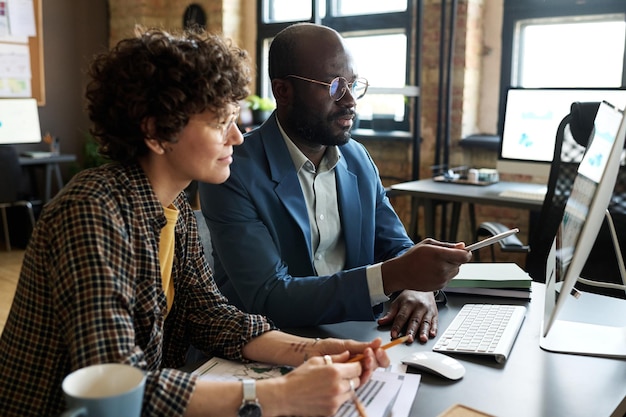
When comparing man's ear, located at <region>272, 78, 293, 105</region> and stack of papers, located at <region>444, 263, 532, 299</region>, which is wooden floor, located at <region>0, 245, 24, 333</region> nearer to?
man's ear, located at <region>272, 78, 293, 105</region>

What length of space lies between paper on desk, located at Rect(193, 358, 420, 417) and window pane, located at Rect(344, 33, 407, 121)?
11.9 ft

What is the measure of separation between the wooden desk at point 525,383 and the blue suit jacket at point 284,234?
71 mm

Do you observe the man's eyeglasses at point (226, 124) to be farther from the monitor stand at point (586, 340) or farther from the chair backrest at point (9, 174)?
the chair backrest at point (9, 174)

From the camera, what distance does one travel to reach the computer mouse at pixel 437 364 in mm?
1083

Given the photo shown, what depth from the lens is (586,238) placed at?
946 mm

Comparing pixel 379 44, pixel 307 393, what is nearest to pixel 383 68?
pixel 379 44

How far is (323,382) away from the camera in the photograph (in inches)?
36.5

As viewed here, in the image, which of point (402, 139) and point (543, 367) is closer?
point (543, 367)

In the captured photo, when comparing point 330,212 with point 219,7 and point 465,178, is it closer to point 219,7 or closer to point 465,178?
point 465,178

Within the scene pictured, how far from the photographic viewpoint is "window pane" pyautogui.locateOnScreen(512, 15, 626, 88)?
3.74m

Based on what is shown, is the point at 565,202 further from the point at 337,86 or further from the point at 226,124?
the point at 226,124

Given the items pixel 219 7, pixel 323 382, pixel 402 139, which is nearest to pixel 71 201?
pixel 323 382

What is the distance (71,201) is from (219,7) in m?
4.69

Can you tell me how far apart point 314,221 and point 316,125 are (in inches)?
10.0
